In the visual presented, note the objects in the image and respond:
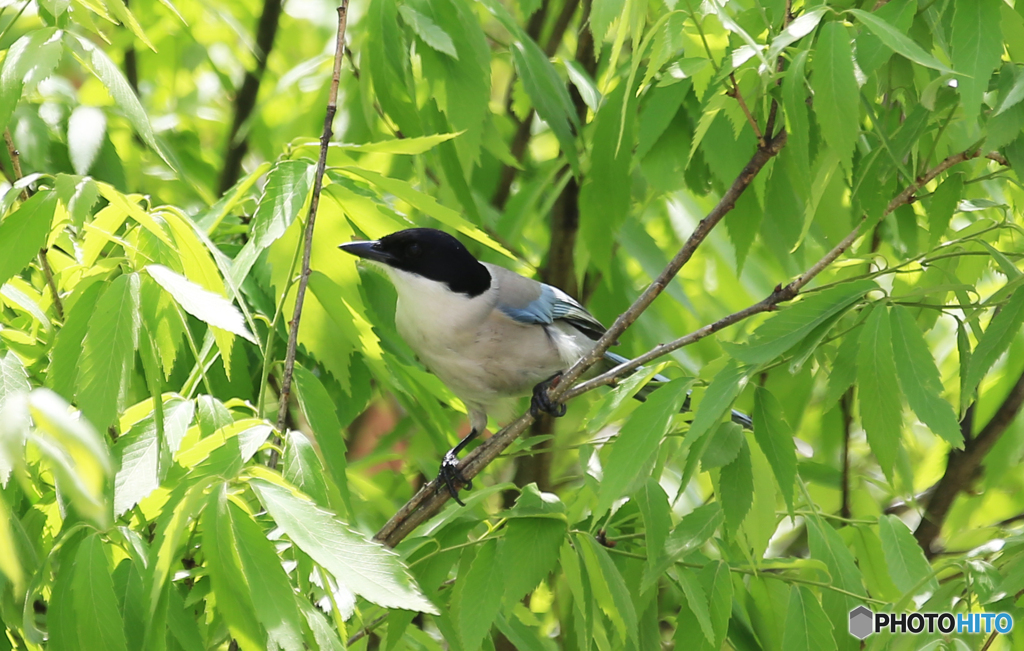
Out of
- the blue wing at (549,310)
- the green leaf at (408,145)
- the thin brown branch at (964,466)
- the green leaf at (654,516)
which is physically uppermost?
the green leaf at (408,145)

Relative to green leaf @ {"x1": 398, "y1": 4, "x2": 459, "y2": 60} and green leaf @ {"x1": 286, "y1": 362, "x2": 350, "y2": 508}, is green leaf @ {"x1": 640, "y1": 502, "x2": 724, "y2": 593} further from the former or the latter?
green leaf @ {"x1": 398, "y1": 4, "x2": 459, "y2": 60}

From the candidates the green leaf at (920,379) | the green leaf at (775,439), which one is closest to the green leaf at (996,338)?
the green leaf at (920,379)

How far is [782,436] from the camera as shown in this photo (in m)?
1.67

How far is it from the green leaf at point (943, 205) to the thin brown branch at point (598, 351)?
34 cm

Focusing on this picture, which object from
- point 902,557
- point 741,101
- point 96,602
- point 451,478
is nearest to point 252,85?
point 451,478

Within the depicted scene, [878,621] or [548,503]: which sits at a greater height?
[548,503]

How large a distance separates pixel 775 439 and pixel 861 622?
59cm

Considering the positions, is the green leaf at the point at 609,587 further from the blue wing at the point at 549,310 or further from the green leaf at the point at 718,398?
the blue wing at the point at 549,310

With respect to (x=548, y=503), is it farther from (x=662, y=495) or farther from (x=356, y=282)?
(x=356, y=282)

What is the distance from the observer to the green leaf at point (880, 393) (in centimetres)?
155

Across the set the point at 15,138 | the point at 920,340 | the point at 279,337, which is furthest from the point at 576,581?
the point at 15,138

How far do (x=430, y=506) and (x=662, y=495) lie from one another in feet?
1.79

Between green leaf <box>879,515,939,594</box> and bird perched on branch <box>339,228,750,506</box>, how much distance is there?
1.33 m

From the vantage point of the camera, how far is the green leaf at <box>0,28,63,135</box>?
1.58m
